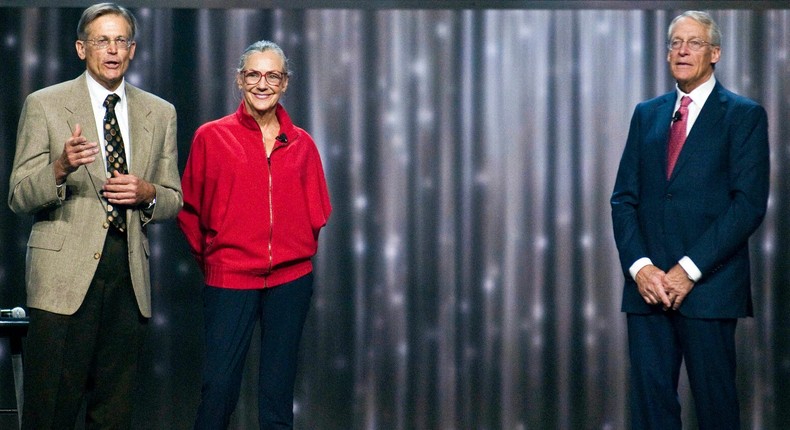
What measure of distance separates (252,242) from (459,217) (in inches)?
54.6

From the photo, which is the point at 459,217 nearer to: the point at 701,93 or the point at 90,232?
the point at 701,93

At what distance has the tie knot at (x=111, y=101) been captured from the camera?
290cm

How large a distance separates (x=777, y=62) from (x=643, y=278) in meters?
1.71

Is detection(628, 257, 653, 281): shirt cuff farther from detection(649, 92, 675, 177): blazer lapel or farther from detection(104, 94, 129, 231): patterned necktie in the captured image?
detection(104, 94, 129, 231): patterned necktie

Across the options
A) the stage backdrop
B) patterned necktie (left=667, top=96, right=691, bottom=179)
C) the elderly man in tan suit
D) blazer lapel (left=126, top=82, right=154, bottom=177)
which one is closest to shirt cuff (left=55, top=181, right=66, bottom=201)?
the elderly man in tan suit

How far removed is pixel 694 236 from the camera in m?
3.07

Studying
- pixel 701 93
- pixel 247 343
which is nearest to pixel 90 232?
pixel 247 343

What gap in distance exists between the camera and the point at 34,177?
276 cm

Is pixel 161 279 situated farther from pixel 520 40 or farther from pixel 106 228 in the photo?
pixel 520 40

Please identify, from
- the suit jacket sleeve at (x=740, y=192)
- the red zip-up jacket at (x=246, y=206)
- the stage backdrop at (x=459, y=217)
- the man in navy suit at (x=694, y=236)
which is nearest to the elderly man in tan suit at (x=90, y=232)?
the red zip-up jacket at (x=246, y=206)

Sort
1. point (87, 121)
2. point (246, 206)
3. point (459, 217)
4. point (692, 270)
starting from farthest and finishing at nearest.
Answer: point (459, 217) → point (246, 206) → point (692, 270) → point (87, 121)

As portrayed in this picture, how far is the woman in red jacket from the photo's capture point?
312 centimetres

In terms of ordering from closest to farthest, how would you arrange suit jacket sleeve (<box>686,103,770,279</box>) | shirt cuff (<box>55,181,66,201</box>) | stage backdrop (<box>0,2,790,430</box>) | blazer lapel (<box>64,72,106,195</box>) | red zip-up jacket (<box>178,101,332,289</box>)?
shirt cuff (<box>55,181,66,201</box>) → blazer lapel (<box>64,72,106,195</box>) → suit jacket sleeve (<box>686,103,770,279</box>) → red zip-up jacket (<box>178,101,332,289</box>) → stage backdrop (<box>0,2,790,430</box>)

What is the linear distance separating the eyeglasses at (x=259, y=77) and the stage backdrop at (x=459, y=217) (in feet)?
3.54
